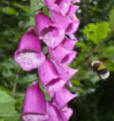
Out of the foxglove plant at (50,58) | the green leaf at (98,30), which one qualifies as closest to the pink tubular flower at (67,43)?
the foxglove plant at (50,58)

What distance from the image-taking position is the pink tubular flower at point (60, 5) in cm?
99

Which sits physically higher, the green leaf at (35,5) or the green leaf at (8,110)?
the green leaf at (35,5)

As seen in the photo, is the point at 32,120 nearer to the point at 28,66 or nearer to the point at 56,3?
the point at 28,66

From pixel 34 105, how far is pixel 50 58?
0.40 ft

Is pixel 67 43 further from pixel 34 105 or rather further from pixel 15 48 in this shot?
pixel 15 48

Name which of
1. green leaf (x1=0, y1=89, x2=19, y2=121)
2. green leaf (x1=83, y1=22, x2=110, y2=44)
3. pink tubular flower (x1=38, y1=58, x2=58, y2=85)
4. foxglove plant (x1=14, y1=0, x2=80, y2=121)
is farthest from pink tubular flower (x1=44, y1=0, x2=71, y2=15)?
green leaf (x1=83, y1=22, x2=110, y2=44)

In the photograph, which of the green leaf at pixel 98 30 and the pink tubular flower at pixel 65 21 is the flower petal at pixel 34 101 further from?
the green leaf at pixel 98 30

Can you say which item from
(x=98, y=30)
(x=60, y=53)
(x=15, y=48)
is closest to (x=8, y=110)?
(x=60, y=53)

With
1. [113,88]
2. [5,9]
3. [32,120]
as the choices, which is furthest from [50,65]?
[113,88]

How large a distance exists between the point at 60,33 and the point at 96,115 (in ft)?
13.9

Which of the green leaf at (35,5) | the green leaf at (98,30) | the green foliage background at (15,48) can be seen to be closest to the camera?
the green leaf at (35,5)

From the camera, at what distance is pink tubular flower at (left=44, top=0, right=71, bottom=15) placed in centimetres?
99

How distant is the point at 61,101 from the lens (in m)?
1.01

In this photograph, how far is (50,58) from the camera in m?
1.04
